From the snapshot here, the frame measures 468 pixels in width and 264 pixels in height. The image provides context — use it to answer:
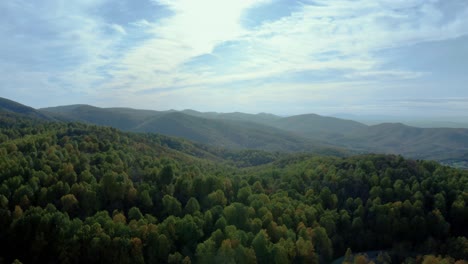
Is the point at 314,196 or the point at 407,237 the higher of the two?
the point at 314,196

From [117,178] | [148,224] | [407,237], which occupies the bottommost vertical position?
[407,237]

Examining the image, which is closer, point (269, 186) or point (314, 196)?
point (314, 196)

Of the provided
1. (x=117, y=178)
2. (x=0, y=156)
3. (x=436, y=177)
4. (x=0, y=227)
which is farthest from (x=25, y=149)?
(x=436, y=177)

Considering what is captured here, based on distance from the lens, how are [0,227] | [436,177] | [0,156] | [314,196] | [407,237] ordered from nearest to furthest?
[0,227] < [407,237] < [0,156] < [314,196] < [436,177]

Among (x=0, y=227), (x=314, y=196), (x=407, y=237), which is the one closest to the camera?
(x=0, y=227)

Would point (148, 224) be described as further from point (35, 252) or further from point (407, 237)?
point (407, 237)

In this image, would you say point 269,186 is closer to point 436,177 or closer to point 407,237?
point 407,237
